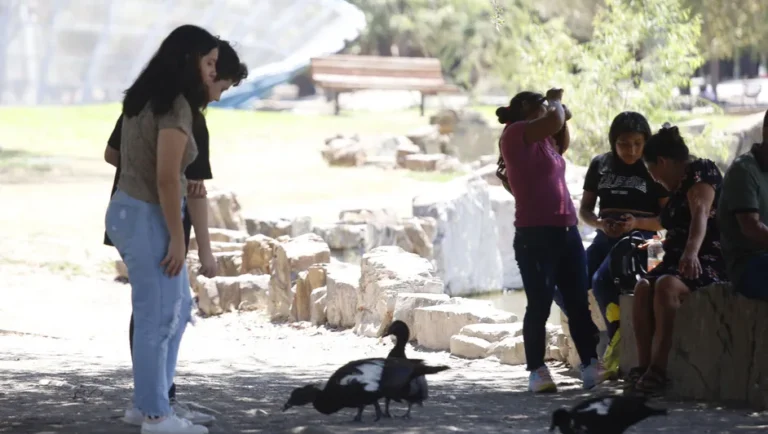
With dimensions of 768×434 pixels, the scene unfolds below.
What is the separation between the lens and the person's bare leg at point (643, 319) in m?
6.16

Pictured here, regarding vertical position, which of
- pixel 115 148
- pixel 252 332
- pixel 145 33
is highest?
pixel 145 33

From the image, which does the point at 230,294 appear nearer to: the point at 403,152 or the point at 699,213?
the point at 699,213

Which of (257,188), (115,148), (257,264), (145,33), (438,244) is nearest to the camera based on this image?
(115,148)

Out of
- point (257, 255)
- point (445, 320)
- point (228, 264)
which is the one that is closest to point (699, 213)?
point (445, 320)

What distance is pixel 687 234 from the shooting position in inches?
240

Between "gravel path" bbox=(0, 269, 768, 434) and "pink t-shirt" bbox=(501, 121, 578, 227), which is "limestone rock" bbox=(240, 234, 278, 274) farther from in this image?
"pink t-shirt" bbox=(501, 121, 578, 227)

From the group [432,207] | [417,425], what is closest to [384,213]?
[432,207]

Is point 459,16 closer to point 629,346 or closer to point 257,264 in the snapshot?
point 257,264

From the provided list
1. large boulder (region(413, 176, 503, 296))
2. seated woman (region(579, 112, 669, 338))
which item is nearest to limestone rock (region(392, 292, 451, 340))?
seated woman (region(579, 112, 669, 338))

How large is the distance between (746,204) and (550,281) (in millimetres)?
1146

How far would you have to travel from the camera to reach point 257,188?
23.0 m

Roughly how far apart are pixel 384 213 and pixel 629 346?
10.3 m

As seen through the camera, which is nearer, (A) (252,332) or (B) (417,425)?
(B) (417,425)

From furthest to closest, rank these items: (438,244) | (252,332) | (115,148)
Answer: (438,244) → (252,332) → (115,148)
